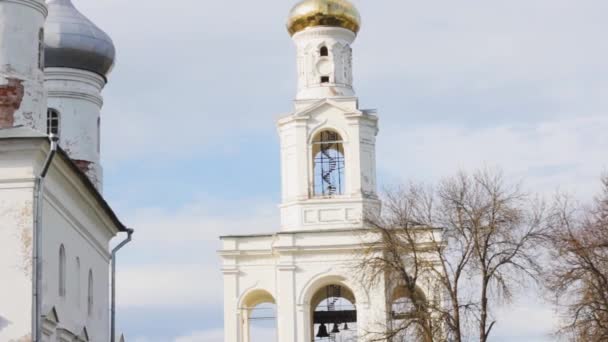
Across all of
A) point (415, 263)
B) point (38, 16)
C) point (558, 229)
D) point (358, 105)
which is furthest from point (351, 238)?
point (38, 16)

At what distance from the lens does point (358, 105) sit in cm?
4016

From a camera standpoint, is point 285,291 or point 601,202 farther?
point 285,291

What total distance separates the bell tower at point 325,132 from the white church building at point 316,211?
0.03 meters

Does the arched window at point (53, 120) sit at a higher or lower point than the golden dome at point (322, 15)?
lower

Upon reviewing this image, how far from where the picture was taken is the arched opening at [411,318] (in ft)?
91.2

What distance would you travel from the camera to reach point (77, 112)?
29844 mm

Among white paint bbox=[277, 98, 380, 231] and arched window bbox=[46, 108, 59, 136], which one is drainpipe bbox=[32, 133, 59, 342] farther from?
white paint bbox=[277, 98, 380, 231]

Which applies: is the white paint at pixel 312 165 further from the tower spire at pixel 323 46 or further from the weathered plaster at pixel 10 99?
the weathered plaster at pixel 10 99

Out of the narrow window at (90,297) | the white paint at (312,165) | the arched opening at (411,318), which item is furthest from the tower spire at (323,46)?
the narrow window at (90,297)

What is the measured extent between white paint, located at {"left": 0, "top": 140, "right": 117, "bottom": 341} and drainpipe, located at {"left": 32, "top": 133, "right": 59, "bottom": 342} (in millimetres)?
71

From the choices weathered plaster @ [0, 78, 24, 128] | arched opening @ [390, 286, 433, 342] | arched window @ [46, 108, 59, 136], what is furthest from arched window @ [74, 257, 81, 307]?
arched opening @ [390, 286, 433, 342]

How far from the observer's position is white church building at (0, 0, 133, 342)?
758 inches

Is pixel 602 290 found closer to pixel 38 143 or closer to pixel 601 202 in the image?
pixel 601 202

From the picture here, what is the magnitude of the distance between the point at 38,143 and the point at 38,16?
3.51 meters
